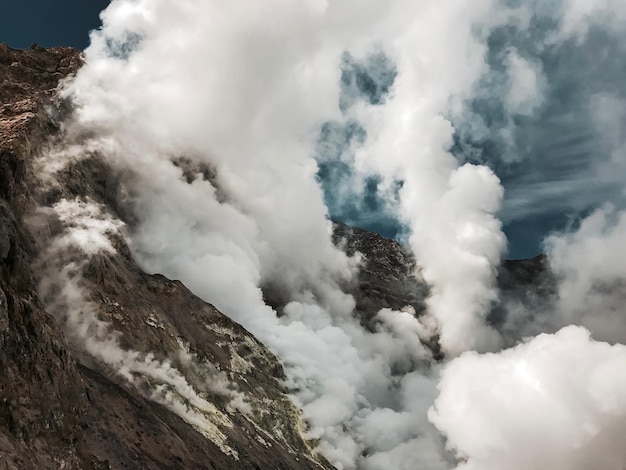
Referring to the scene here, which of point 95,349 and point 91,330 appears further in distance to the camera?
point 91,330

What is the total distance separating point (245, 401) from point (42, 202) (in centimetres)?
4732

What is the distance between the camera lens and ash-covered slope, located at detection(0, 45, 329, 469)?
1710 inches

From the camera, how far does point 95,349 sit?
6862 cm

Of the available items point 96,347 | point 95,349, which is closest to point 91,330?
→ point 96,347

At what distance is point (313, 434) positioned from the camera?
124750 mm

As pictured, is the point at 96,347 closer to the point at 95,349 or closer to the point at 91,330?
the point at 95,349

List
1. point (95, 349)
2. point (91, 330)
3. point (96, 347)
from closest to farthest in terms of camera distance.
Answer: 1. point (95, 349)
2. point (96, 347)
3. point (91, 330)

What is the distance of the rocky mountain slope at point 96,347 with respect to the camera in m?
43.5

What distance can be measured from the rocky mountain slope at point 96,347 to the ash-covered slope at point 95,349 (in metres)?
0.18

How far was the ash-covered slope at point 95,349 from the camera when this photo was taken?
1710 inches

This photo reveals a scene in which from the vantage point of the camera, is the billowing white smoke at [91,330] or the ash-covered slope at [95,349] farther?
the billowing white smoke at [91,330]

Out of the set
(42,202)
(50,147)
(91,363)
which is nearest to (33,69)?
(50,147)

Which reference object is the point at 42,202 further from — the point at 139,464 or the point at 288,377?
the point at 288,377

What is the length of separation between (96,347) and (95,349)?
32cm
